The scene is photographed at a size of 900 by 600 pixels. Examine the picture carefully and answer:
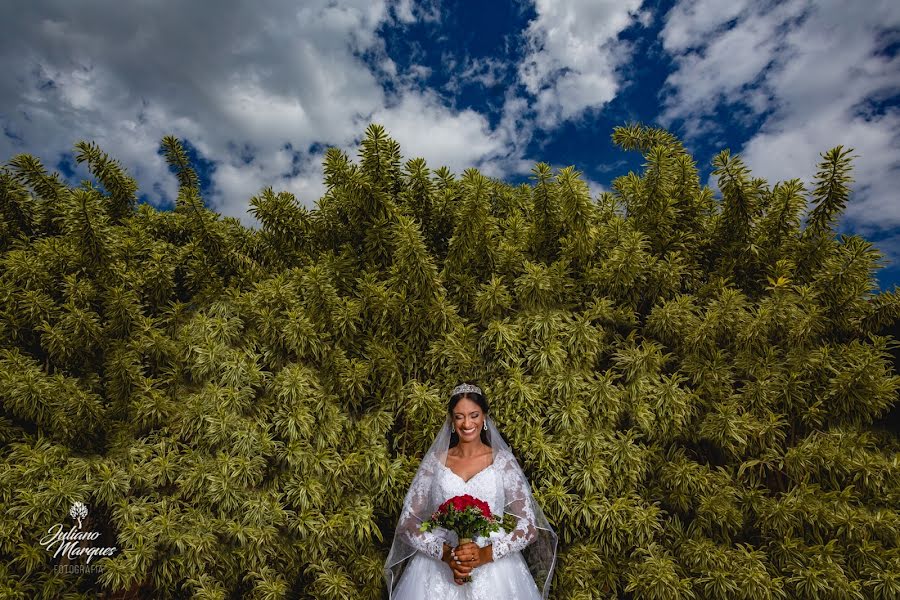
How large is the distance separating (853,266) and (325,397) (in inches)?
165

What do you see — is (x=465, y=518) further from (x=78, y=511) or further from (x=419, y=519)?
(x=78, y=511)

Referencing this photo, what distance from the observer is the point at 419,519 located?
2746 millimetres

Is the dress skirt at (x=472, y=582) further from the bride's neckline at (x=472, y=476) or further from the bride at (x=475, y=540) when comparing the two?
the bride's neckline at (x=472, y=476)

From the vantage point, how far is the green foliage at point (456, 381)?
316 cm

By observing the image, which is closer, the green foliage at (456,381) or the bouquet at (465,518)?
the bouquet at (465,518)

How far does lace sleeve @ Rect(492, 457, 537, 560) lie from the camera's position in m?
2.61

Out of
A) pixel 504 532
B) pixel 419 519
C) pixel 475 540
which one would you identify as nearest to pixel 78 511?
pixel 419 519

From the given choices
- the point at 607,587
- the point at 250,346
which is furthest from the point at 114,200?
the point at 607,587

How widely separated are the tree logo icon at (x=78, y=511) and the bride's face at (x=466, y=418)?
2837 mm

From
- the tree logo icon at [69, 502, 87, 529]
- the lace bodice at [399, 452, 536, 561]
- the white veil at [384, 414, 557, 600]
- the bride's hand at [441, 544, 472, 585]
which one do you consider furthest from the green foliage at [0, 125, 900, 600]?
the bride's hand at [441, 544, 472, 585]

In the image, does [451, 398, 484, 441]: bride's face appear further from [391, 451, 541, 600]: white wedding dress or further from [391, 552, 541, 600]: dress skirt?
[391, 552, 541, 600]: dress skirt

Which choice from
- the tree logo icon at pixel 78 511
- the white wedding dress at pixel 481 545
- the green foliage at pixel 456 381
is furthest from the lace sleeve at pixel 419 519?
the tree logo icon at pixel 78 511

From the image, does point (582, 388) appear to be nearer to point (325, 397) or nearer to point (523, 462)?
point (523, 462)

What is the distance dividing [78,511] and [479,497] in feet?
9.66
